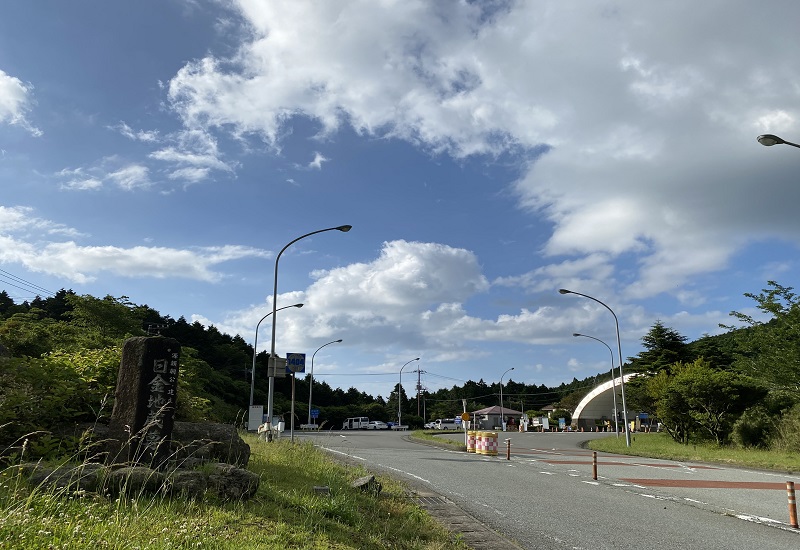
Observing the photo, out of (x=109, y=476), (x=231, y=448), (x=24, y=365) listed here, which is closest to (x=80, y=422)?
(x=24, y=365)

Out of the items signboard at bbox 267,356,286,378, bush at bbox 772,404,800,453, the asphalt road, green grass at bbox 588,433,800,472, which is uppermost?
signboard at bbox 267,356,286,378

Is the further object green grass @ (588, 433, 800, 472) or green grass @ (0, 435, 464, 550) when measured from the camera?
green grass @ (588, 433, 800, 472)

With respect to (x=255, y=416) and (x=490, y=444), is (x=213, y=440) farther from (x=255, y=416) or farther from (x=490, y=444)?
(x=255, y=416)

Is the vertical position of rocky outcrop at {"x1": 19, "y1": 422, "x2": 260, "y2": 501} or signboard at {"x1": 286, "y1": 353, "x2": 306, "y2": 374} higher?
signboard at {"x1": 286, "y1": 353, "x2": 306, "y2": 374}

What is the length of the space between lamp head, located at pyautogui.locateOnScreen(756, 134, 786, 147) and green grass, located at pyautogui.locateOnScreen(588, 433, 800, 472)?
1171 cm

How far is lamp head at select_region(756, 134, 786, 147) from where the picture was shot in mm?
12484

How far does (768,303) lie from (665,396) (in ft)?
25.3

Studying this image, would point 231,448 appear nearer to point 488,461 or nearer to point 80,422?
point 80,422

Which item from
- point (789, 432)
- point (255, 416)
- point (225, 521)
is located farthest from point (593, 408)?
point (225, 521)

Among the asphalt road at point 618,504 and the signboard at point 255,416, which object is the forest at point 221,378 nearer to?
the signboard at point 255,416

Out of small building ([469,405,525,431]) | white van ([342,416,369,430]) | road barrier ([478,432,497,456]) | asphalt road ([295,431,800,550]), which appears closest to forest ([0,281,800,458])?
white van ([342,416,369,430])

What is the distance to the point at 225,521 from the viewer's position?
17.7ft

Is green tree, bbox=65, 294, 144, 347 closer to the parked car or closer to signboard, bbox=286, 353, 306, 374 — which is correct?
signboard, bbox=286, 353, 306, 374

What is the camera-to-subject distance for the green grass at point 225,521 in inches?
160
